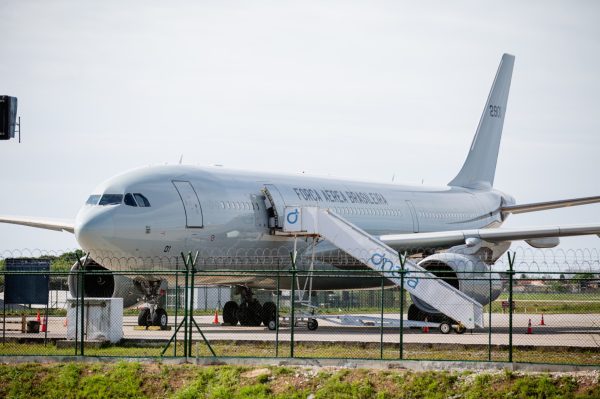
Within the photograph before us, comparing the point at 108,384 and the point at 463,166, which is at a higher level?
the point at 463,166

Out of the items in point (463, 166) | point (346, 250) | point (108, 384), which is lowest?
point (108, 384)

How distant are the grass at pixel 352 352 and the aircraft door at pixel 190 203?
4.80 m

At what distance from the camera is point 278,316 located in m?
18.9

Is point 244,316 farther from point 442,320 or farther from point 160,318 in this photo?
point 442,320

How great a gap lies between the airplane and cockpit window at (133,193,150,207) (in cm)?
3

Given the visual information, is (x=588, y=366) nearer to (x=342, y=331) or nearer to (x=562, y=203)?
(x=342, y=331)

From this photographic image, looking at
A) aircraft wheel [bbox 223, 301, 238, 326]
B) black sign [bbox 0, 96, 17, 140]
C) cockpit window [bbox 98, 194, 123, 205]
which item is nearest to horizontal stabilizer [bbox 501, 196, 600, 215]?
aircraft wheel [bbox 223, 301, 238, 326]

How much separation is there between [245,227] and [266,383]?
35.1ft

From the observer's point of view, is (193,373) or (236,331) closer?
(193,373)

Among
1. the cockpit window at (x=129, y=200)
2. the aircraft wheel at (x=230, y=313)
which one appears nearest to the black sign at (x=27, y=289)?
the cockpit window at (x=129, y=200)

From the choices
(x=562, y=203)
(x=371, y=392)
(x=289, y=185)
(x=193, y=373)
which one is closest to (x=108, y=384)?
(x=193, y=373)

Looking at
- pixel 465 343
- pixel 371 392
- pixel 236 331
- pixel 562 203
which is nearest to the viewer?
pixel 371 392

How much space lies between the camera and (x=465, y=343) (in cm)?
2042

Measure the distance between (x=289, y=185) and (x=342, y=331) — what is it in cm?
474
